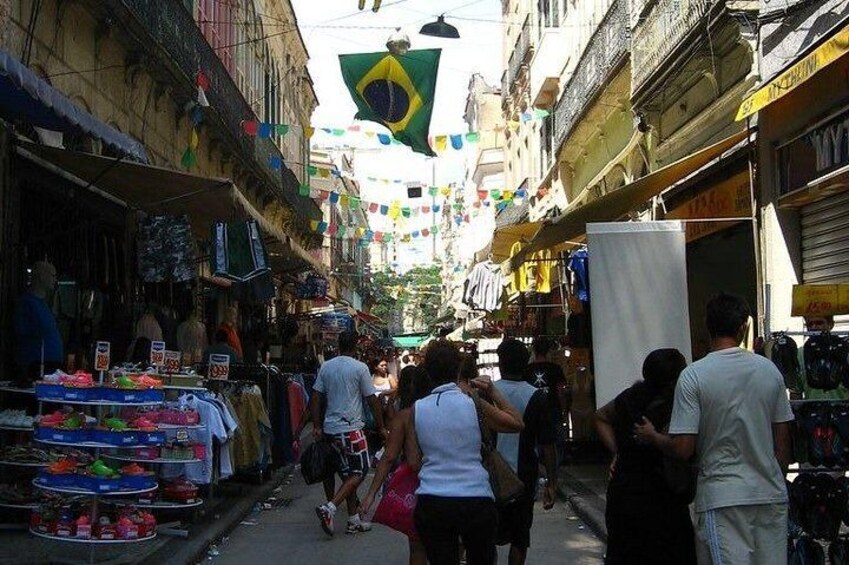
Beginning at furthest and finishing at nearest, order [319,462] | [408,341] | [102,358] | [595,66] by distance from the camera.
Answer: [408,341], [595,66], [319,462], [102,358]

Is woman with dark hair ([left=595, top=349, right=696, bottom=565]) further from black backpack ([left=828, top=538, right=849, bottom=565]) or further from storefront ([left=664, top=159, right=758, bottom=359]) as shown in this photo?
storefront ([left=664, top=159, right=758, bottom=359])

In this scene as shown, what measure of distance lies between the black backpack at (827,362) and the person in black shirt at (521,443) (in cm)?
173

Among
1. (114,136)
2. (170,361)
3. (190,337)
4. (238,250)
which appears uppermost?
(114,136)

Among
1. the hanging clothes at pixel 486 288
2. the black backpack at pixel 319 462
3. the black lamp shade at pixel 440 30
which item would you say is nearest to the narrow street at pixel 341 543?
the black backpack at pixel 319 462

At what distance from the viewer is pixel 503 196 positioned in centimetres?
2667

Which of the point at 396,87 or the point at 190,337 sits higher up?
the point at 396,87

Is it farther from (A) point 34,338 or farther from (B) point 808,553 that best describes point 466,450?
(A) point 34,338

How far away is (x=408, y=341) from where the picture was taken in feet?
224

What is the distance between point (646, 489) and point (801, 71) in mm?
4728

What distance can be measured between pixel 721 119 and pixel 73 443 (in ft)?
29.1

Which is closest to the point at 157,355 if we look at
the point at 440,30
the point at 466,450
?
the point at 466,450

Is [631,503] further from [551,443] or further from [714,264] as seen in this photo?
[714,264]

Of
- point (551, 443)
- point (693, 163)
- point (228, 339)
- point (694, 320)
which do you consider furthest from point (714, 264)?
point (551, 443)

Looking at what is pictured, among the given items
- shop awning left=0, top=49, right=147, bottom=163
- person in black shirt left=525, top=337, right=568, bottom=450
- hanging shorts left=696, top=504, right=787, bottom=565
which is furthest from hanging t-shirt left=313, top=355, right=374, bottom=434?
hanging shorts left=696, top=504, right=787, bottom=565
